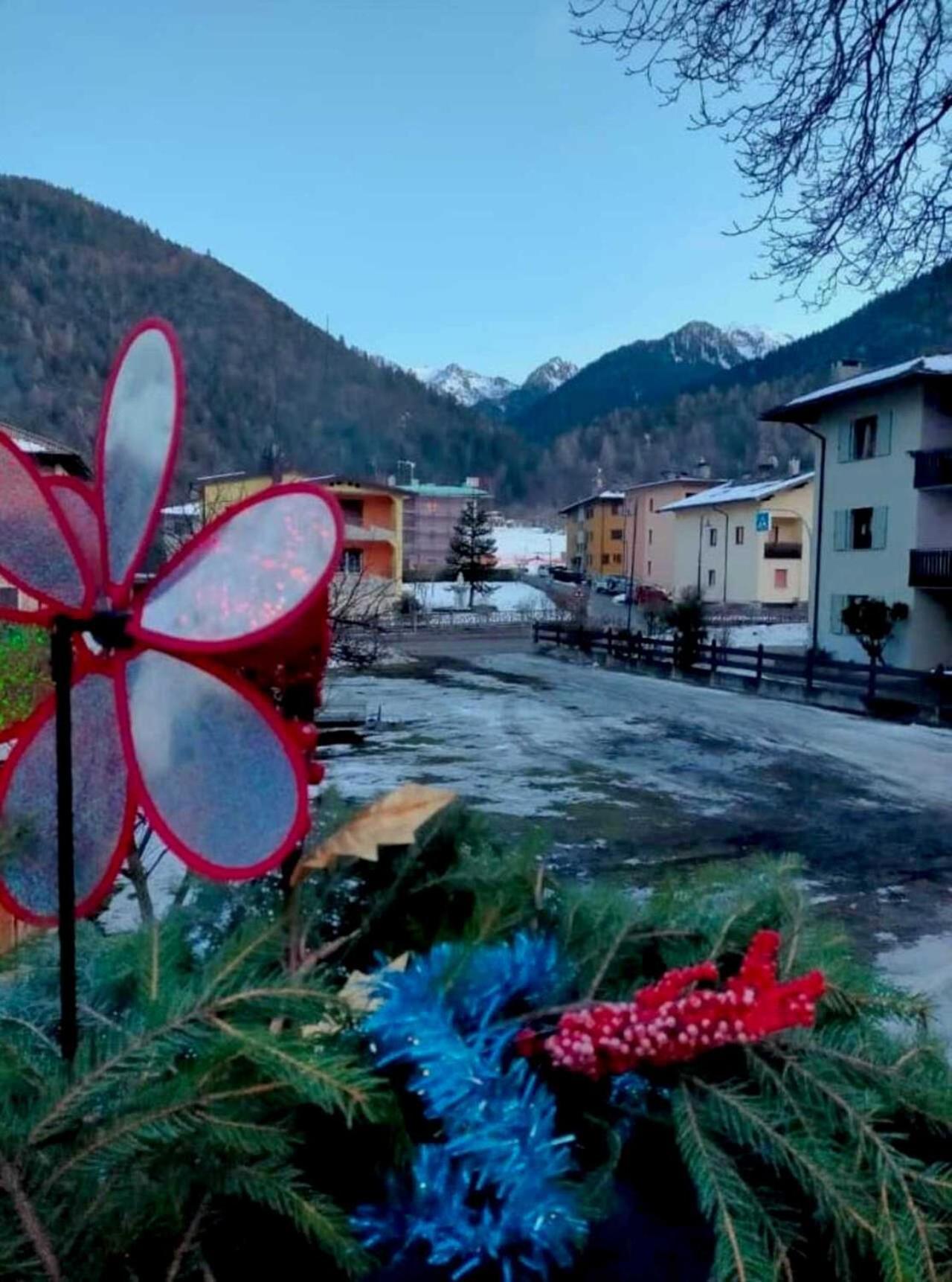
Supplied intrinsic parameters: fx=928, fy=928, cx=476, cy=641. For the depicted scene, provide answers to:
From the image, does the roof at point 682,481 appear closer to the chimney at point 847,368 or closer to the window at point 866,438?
the chimney at point 847,368

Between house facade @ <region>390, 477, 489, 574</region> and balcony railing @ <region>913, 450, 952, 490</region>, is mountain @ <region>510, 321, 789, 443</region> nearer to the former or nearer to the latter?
house facade @ <region>390, 477, 489, 574</region>

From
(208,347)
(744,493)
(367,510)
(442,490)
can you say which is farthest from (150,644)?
(442,490)

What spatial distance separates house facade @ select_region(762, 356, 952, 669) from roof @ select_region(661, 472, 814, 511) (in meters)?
10.4

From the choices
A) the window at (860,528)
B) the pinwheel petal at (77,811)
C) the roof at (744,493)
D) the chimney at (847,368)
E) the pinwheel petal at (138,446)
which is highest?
the chimney at (847,368)

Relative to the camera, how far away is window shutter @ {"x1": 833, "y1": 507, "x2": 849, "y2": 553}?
21.4 m

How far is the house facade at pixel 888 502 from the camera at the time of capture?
18.9m

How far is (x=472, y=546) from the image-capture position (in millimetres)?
51812

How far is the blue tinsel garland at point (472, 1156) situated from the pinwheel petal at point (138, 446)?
22.1 inches

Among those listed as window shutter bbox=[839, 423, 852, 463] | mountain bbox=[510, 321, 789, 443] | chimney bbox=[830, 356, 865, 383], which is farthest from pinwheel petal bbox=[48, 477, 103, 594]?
mountain bbox=[510, 321, 789, 443]

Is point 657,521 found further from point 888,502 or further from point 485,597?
point 888,502

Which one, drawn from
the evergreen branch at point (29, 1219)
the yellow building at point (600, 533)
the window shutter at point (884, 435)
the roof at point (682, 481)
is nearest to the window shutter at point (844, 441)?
the window shutter at point (884, 435)

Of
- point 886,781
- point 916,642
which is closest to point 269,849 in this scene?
point 886,781

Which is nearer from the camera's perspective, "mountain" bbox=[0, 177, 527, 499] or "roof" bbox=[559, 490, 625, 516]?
"mountain" bbox=[0, 177, 527, 499]

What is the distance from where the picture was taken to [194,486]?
23.9 feet
